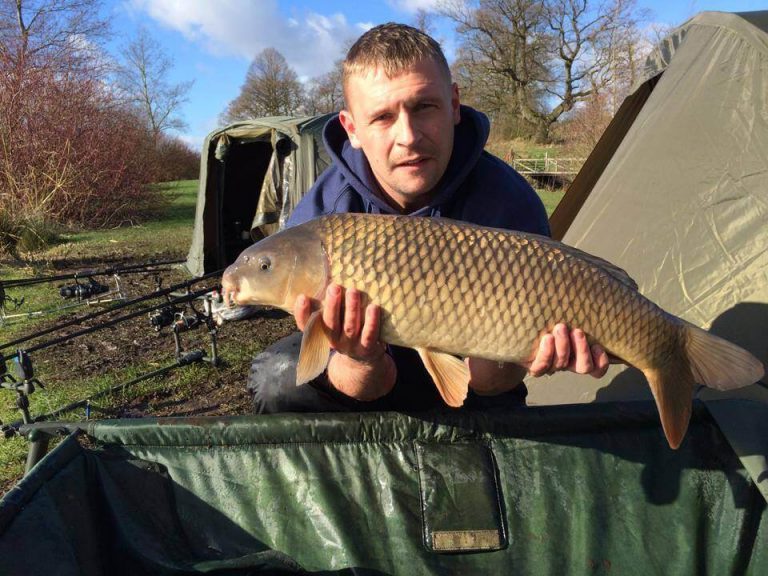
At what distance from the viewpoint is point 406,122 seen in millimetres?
1187

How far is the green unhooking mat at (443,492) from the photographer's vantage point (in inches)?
43.6

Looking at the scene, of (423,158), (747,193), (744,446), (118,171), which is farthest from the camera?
(118,171)

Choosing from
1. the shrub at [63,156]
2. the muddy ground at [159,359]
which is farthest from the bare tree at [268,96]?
the muddy ground at [159,359]

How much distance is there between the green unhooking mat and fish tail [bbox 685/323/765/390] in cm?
14

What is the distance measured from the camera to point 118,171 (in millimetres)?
10156

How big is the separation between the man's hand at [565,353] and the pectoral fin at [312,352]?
354 millimetres

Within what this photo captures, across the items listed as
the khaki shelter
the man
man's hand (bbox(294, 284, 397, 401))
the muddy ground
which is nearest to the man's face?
the man

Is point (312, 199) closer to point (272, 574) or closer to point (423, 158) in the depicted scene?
point (423, 158)

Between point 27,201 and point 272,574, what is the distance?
25.2 feet

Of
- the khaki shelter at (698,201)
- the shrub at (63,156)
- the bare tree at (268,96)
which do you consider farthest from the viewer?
the bare tree at (268,96)

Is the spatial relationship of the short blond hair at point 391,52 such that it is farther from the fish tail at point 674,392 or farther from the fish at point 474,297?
the fish tail at point 674,392

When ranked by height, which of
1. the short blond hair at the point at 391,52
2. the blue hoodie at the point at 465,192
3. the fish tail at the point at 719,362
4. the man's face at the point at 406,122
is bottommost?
the fish tail at the point at 719,362

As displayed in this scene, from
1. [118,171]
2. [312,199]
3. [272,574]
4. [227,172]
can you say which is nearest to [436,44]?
[312,199]

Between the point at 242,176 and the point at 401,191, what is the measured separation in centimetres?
446
